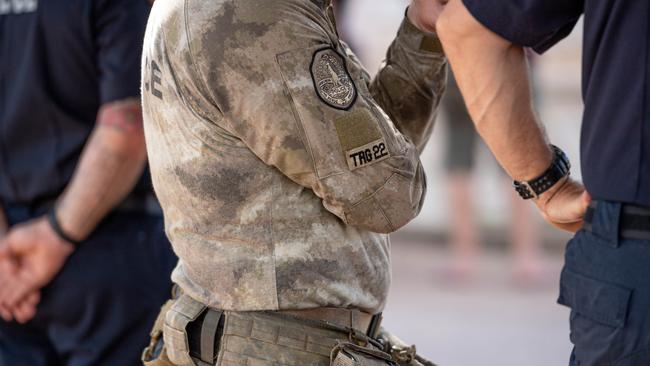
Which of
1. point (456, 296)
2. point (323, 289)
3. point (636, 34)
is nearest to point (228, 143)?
point (323, 289)

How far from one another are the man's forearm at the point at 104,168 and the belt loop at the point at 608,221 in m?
1.63

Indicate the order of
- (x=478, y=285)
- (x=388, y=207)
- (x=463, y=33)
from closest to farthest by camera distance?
(x=463, y=33) < (x=388, y=207) < (x=478, y=285)

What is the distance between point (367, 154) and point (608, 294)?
0.58 meters

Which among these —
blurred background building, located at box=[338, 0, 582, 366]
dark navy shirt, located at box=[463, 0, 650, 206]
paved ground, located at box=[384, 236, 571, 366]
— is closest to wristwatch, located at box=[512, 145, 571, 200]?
dark navy shirt, located at box=[463, 0, 650, 206]

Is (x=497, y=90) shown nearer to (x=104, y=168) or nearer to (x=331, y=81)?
(x=331, y=81)

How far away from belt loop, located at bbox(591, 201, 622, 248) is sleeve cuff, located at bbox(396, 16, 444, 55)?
64 centimetres

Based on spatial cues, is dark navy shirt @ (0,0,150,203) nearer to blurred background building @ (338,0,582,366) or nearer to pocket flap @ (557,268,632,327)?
pocket flap @ (557,268,632,327)

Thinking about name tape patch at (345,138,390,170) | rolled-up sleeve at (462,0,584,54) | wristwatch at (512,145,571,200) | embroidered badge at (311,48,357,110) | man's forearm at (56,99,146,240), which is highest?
rolled-up sleeve at (462,0,584,54)

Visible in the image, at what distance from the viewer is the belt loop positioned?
2.23m

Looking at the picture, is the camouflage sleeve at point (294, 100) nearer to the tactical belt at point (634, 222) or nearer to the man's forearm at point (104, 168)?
the tactical belt at point (634, 222)

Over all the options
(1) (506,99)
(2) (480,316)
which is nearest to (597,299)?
(1) (506,99)

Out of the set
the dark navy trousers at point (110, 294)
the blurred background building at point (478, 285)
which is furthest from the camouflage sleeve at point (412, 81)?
the blurred background building at point (478, 285)

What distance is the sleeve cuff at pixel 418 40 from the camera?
271 centimetres

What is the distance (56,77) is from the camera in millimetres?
3504
